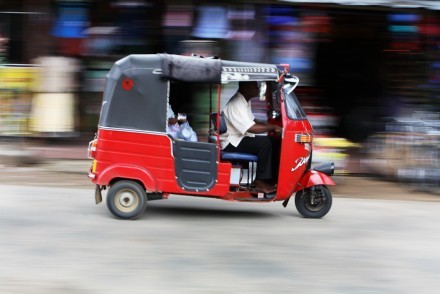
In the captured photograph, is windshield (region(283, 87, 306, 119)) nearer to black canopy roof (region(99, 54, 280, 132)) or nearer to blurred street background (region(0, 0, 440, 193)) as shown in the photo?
black canopy roof (region(99, 54, 280, 132))

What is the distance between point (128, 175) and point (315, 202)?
230cm

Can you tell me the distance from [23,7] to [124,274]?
7277 millimetres

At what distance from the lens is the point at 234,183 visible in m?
7.57

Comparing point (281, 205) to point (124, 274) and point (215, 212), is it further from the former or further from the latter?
point (124, 274)

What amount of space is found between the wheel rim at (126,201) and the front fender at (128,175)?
190 millimetres

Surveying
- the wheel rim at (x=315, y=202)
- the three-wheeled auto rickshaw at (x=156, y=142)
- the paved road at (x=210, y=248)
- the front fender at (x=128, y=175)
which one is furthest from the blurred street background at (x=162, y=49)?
the front fender at (x=128, y=175)

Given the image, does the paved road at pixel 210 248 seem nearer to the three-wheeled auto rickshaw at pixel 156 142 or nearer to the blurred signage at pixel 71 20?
the three-wheeled auto rickshaw at pixel 156 142

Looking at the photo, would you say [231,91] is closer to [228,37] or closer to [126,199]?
[228,37]

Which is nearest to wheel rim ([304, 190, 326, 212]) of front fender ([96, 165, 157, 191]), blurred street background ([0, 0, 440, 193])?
front fender ([96, 165, 157, 191])

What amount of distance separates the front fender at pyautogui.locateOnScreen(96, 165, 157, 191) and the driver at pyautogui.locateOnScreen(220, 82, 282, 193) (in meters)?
0.96

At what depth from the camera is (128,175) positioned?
7.26 m

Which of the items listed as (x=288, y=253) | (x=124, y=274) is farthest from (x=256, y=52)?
(x=124, y=274)

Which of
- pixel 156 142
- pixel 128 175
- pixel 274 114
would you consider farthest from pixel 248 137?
pixel 128 175

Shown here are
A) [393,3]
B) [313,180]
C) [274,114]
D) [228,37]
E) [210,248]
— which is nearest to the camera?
[210,248]
